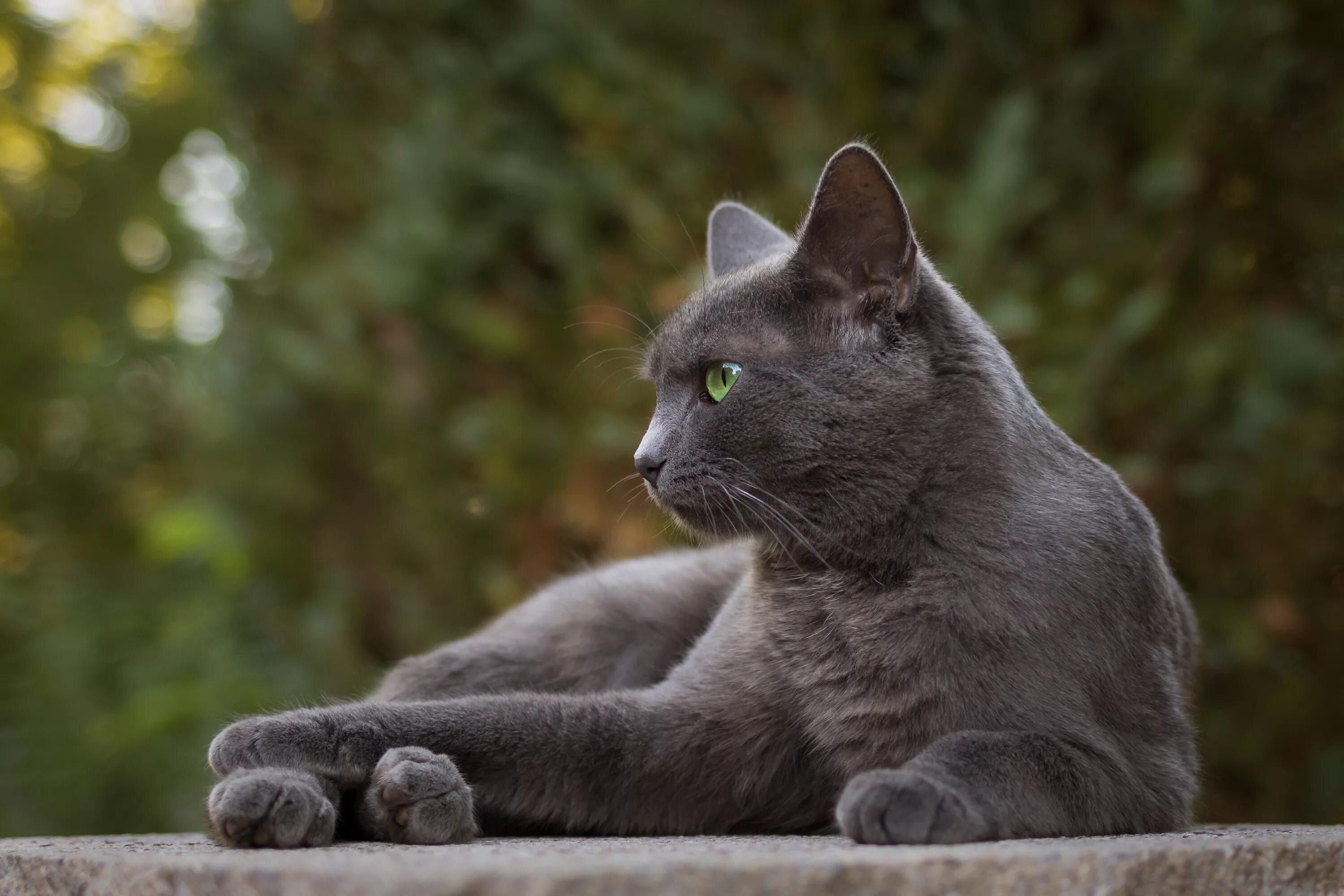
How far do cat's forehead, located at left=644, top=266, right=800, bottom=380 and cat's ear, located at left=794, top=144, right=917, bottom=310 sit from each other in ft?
0.26

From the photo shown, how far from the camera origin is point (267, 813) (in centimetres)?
146

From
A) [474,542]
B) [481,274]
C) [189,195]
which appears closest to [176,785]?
[474,542]

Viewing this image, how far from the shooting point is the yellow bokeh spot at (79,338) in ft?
21.0

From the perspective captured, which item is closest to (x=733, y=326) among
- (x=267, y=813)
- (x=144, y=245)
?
(x=267, y=813)

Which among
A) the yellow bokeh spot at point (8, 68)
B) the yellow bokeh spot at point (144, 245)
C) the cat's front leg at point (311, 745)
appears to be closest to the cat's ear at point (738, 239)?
the cat's front leg at point (311, 745)

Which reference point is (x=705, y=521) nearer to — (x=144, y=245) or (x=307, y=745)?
(x=307, y=745)

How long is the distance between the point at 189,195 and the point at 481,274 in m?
2.70

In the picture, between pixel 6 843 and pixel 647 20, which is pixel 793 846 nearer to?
pixel 6 843

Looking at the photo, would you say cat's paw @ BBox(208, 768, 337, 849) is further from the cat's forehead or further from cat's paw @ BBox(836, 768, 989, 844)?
the cat's forehead

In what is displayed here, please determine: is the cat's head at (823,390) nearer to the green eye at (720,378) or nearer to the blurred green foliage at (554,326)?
the green eye at (720,378)

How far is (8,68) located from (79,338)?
162 cm

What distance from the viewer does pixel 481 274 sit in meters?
3.91

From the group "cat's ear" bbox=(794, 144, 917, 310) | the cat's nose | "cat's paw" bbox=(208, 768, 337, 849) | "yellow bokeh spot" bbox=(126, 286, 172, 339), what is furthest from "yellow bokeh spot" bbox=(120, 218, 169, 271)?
"cat's paw" bbox=(208, 768, 337, 849)

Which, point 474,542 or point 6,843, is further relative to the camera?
point 474,542
